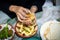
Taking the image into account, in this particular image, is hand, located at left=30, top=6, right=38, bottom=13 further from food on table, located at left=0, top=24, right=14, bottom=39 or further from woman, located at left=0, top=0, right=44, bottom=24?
food on table, located at left=0, top=24, right=14, bottom=39

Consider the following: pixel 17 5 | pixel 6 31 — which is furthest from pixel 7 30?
pixel 17 5

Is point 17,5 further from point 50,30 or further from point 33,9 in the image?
point 50,30

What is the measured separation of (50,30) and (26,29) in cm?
9

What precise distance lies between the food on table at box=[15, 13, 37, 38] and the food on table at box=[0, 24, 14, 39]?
26mm

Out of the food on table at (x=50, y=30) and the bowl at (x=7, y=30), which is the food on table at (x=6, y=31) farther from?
the food on table at (x=50, y=30)

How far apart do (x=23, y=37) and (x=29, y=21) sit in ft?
0.21

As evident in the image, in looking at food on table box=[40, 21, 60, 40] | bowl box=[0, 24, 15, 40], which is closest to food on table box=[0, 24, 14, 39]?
bowl box=[0, 24, 15, 40]

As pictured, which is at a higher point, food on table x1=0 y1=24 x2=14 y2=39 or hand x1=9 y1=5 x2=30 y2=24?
hand x1=9 y1=5 x2=30 y2=24

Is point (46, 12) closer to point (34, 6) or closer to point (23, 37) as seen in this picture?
point (34, 6)

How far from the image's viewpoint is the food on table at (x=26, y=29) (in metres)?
0.63

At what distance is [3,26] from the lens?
2.10 ft

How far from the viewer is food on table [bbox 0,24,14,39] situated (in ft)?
2.01

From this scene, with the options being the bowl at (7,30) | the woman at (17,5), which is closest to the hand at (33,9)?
the woman at (17,5)

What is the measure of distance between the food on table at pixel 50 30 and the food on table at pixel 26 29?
0.11ft
